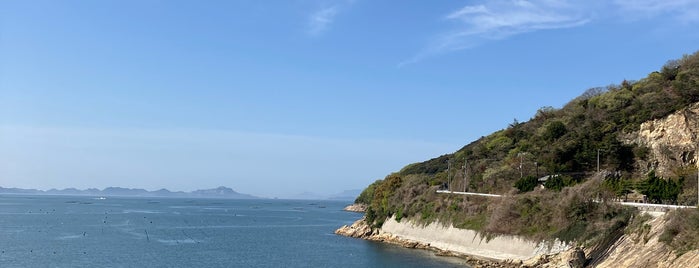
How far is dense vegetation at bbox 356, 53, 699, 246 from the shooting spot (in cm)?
5206

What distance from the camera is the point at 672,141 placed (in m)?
68.1

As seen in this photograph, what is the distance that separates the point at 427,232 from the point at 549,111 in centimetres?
6119

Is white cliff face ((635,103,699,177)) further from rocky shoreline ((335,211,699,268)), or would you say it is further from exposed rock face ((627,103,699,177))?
rocky shoreline ((335,211,699,268))

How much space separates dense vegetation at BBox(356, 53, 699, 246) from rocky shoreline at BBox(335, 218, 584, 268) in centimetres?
220

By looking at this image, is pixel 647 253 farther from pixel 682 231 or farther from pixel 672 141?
pixel 672 141

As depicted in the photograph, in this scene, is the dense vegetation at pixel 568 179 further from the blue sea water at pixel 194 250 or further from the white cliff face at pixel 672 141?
the blue sea water at pixel 194 250

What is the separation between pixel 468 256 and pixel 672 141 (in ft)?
96.6

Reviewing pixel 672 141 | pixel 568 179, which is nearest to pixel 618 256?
pixel 568 179

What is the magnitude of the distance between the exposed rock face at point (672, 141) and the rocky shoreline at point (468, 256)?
2398 cm

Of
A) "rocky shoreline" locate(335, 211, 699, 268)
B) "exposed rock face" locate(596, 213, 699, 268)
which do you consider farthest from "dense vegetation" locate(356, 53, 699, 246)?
"exposed rock face" locate(596, 213, 699, 268)

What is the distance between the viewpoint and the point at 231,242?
76.4 m

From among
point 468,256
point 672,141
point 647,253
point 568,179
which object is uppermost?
point 672,141

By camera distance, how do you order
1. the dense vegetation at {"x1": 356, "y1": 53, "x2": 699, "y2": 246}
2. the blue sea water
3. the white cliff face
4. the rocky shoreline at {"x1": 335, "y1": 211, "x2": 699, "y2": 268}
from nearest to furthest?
the rocky shoreline at {"x1": 335, "y1": 211, "x2": 699, "y2": 268}
the dense vegetation at {"x1": 356, "y1": 53, "x2": 699, "y2": 246}
the blue sea water
the white cliff face

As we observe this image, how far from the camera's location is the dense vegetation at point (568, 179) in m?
52.1
